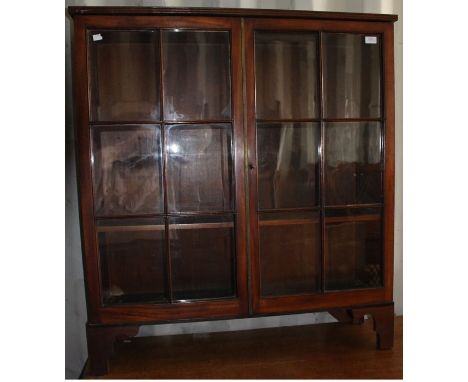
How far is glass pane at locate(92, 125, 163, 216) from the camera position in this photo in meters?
1.23

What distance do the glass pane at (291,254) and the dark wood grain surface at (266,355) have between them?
10.6 inches

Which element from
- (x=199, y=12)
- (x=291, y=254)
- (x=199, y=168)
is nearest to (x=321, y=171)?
(x=291, y=254)

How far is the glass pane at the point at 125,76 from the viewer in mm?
1220

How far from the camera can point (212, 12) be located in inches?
46.6

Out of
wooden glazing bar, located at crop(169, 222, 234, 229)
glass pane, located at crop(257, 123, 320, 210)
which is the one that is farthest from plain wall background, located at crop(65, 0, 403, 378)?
glass pane, located at crop(257, 123, 320, 210)

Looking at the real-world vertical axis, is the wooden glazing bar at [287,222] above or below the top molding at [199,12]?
below

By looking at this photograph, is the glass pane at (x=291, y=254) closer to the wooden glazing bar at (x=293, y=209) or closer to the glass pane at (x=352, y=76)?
the wooden glazing bar at (x=293, y=209)

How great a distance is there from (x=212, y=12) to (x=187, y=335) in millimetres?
1301

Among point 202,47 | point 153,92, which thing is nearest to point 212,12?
point 202,47

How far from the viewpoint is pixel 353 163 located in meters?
1.40

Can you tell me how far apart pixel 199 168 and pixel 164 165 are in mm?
131

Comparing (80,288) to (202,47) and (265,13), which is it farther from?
(265,13)

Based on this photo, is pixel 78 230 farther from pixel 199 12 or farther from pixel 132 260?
pixel 199 12

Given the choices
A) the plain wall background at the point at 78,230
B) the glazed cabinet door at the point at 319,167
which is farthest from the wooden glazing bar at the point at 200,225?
the plain wall background at the point at 78,230
